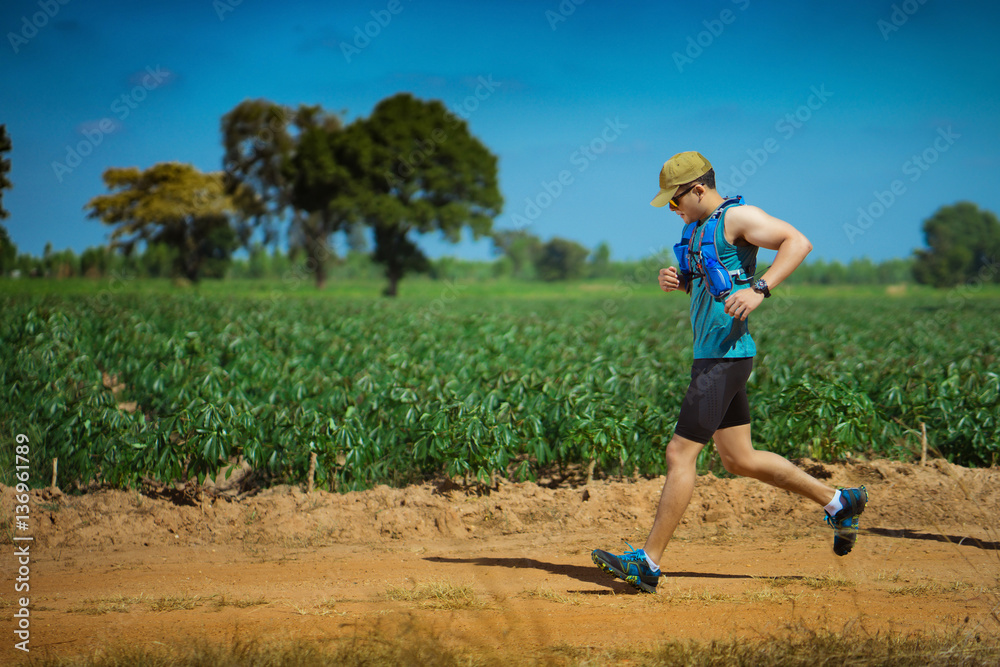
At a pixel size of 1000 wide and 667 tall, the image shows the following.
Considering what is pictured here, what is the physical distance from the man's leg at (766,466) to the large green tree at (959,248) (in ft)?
Answer: 232

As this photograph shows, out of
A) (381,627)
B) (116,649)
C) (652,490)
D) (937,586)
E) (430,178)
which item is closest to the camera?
(116,649)

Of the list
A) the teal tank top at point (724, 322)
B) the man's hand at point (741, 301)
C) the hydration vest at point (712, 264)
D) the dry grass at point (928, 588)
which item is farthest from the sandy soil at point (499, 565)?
the hydration vest at point (712, 264)

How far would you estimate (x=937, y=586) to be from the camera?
Result: 3.40 m

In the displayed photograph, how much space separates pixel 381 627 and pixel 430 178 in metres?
42.6

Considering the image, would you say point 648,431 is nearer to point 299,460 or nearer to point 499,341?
point 299,460

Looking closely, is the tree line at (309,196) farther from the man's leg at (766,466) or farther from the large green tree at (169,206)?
the man's leg at (766,466)

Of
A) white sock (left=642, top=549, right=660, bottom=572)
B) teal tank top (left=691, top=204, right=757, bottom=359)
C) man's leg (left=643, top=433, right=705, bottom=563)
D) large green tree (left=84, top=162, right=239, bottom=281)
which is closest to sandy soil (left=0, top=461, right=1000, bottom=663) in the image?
white sock (left=642, top=549, right=660, bottom=572)

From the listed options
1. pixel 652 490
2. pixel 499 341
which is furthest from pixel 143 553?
pixel 499 341

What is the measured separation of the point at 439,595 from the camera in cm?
333

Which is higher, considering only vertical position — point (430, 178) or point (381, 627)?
point (430, 178)

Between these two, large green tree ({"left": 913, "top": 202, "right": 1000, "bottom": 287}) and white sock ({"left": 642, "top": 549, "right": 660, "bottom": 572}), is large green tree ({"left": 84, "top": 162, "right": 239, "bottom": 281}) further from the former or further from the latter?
large green tree ({"left": 913, "top": 202, "right": 1000, "bottom": 287})

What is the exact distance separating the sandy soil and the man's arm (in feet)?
4.28

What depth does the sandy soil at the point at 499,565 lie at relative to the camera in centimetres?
298

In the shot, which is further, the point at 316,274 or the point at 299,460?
the point at 316,274
